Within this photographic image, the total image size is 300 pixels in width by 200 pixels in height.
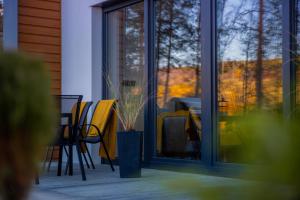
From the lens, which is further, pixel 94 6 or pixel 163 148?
pixel 94 6

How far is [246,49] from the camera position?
482cm

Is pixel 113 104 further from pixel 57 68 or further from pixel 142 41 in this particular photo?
pixel 57 68

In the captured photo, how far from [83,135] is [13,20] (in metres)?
2.12

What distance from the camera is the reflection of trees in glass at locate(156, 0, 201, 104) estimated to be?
5.20 m

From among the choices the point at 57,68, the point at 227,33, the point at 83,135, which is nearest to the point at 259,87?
the point at 227,33

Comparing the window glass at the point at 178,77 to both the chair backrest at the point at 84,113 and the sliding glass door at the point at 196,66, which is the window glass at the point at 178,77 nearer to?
the sliding glass door at the point at 196,66

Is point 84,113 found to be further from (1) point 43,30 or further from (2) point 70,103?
(1) point 43,30

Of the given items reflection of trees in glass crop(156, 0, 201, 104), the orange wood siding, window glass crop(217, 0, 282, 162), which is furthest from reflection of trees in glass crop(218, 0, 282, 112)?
the orange wood siding

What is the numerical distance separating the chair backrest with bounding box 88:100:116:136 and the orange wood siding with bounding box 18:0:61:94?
158cm

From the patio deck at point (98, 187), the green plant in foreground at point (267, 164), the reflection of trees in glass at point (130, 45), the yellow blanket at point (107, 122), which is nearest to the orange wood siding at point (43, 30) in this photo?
the reflection of trees in glass at point (130, 45)

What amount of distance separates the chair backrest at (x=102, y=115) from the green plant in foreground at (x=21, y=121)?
4.11 metres

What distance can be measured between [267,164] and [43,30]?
248 inches

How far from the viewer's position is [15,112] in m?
0.67

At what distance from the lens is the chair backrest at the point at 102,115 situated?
4863mm
